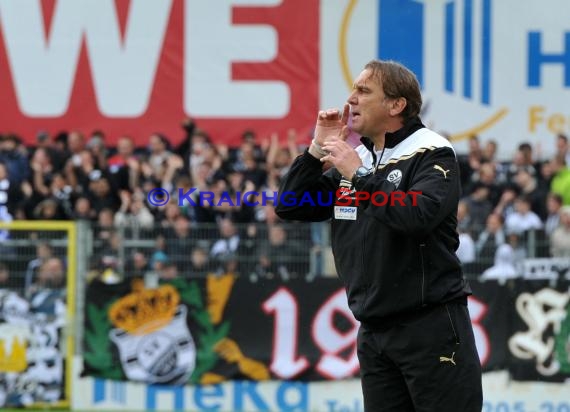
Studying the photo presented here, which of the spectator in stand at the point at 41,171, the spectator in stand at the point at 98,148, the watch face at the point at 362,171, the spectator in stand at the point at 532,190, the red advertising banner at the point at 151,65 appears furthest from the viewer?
the red advertising banner at the point at 151,65

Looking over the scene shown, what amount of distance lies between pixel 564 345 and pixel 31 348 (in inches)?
201

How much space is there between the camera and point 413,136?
5.04 m

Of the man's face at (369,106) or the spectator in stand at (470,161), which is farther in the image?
the spectator in stand at (470,161)

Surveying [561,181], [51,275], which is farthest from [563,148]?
[51,275]

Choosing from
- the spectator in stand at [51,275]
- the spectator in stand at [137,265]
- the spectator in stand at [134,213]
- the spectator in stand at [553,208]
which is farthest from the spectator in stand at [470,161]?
the spectator in stand at [51,275]

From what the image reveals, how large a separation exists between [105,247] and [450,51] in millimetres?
7412

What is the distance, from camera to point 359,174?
190 inches

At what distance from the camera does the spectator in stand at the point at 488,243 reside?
10852 mm

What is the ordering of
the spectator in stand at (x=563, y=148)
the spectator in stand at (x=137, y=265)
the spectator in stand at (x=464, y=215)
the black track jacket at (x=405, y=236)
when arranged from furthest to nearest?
the spectator in stand at (x=563, y=148) → the spectator in stand at (x=464, y=215) → the spectator in stand at (x=137, y=265) → the black track jacket at (x=405, y=236)

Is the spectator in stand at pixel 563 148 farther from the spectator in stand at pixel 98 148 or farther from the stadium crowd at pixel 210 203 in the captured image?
the spectator in stand at pixel 98 148

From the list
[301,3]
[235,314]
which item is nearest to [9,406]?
[235,314]

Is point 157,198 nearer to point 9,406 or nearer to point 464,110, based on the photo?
point 9,406

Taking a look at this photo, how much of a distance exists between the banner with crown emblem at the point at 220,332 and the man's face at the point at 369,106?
601 cm

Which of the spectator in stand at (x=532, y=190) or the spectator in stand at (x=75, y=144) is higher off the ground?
the spectator in stand at (x=75, y=144)
